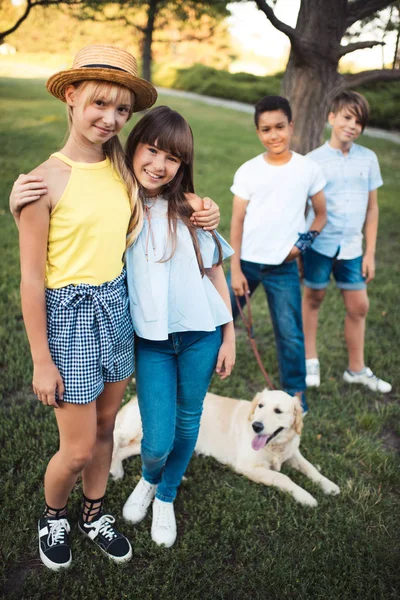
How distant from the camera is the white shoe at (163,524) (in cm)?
238

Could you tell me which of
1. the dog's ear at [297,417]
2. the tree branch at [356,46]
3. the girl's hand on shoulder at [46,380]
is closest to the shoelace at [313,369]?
the dog's ear at [297,417]

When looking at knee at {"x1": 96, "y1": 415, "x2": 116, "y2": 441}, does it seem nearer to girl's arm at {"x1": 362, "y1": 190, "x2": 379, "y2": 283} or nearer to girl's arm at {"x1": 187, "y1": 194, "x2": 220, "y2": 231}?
girl's arm at {"x1": 187, "y1": 194, "x2": 220, "y2": 231}

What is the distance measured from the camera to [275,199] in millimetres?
3119

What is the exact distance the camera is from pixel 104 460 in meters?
2.26

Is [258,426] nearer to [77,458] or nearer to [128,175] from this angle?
[77,458]

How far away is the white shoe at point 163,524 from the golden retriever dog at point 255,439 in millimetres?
411

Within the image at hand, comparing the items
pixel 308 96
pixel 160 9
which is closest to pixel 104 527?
pixel 308 96

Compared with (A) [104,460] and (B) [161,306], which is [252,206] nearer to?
(B) [161,306]

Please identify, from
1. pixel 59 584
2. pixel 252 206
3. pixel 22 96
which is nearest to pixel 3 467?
pixel 59 584

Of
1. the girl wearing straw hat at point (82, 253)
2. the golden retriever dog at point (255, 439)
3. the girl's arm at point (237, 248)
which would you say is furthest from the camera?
the girl's arm at point (237, 248)

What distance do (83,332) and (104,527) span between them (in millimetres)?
1066

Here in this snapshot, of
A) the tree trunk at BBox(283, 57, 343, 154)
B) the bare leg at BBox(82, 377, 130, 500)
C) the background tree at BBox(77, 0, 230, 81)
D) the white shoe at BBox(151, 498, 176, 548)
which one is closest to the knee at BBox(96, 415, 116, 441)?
the bare leg at BBox(82, 377, 130, 500)

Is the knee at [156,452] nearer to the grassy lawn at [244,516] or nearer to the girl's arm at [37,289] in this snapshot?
the grassy lawn at [244,516]

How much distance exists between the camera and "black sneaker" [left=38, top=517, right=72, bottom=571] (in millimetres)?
2172
